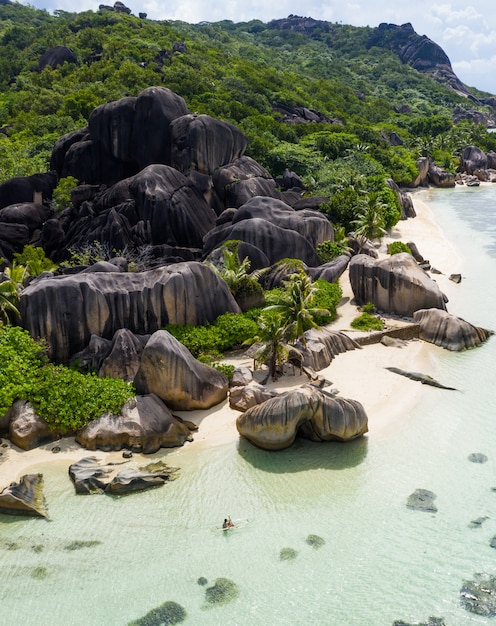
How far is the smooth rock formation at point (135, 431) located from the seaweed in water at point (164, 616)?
597 centimetres

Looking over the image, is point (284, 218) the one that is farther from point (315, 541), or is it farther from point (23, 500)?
point (23, 500)

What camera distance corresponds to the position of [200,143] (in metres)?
40.3

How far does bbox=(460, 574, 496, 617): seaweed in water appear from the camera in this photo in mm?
12391

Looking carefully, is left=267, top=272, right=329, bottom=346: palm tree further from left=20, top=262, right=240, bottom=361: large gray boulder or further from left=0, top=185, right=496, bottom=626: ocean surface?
left=0, top=185, right=496, bottom=626: ocean surface

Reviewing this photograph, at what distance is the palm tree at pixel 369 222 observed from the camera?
1596 inches

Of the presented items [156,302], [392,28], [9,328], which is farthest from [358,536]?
[392,28]

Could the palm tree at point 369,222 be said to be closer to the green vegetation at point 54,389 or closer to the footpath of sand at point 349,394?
the footpath of sand at point 349,394

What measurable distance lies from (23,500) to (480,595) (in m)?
12.7

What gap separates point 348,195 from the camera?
43.3 metres

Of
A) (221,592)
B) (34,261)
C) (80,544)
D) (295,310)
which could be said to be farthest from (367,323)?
(34,261)

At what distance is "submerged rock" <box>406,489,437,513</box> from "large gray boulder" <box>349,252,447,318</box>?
13.8 metres

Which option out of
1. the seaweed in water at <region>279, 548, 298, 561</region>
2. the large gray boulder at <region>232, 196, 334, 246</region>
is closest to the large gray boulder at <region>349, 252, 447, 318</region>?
the large gray boulder at <region>232, 196, 334, 246</region>

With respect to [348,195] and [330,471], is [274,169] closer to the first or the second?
[348,195]

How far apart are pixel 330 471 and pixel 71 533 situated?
8083 millimetres
